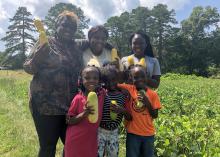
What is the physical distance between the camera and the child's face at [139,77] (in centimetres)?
401

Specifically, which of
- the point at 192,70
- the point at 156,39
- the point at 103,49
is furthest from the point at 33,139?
the point at 156,39

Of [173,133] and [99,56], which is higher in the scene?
[99,56]

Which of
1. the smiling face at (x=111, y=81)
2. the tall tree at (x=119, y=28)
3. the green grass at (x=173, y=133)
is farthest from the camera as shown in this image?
the tall tree at (x=119, y=28)

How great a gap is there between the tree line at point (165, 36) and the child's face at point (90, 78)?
43.1 metres

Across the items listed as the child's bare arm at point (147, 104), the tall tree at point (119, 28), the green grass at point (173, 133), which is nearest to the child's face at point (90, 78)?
the child's bare arm at point (147, 104)

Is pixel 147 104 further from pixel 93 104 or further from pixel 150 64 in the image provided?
pixel 93 104

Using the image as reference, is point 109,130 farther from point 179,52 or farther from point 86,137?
point 179,52

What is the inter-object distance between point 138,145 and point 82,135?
26.4 inches

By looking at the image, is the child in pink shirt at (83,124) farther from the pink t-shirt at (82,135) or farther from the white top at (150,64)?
the white top at (150,64)

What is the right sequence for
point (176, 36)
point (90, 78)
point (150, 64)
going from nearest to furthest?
point (90, 78), point (150, 64), point (176, 36)

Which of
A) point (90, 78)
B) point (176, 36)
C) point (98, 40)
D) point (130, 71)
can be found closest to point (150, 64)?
point (130, 71)

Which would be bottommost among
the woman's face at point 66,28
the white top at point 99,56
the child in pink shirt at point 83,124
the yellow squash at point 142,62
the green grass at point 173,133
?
the green grass at point 173,133

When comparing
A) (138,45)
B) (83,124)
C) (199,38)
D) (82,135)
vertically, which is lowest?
(82,135)

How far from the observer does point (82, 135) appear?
387 cm
